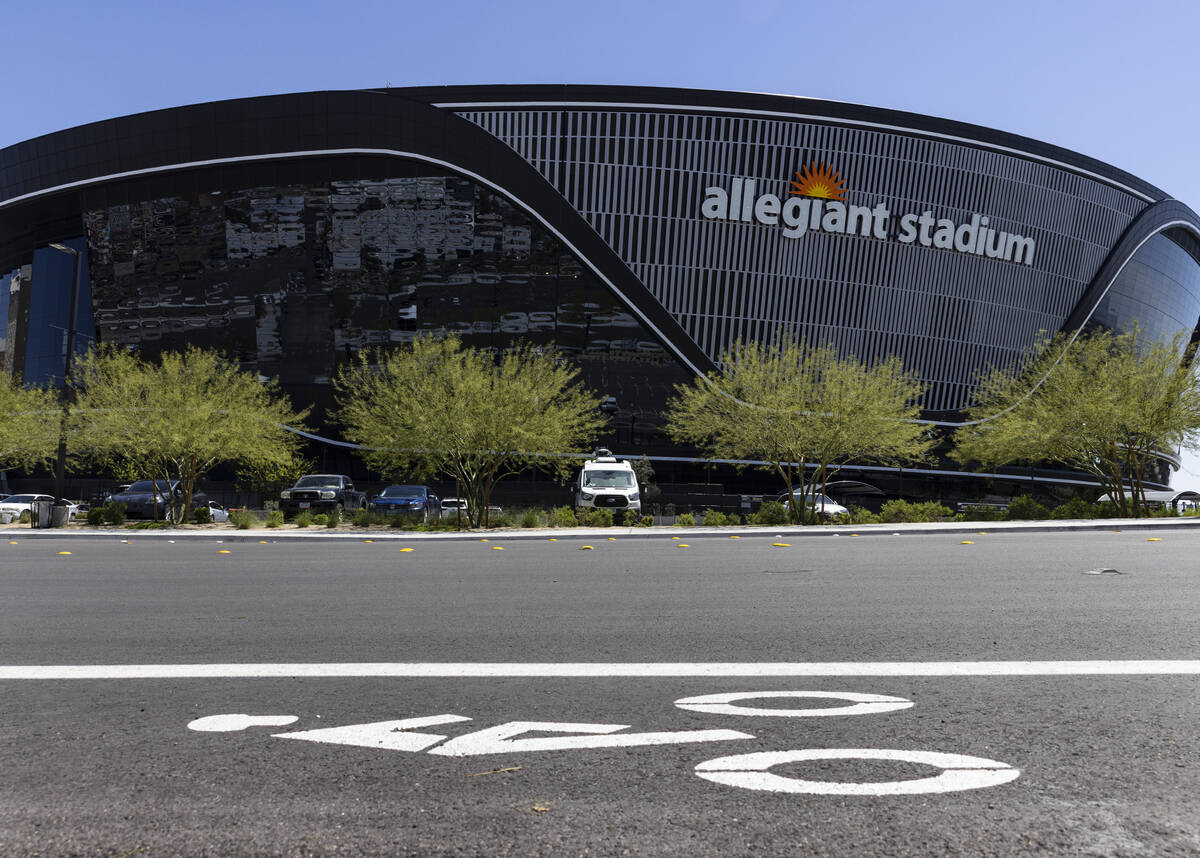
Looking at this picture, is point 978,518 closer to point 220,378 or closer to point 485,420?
point 485,420

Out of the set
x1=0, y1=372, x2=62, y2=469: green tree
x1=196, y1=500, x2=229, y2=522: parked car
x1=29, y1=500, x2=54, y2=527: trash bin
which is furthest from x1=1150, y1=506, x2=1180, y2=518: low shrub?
x1=0, y1=372, x2=62, y2=469: green tree

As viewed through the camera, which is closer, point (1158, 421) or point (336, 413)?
point (1158, 421)

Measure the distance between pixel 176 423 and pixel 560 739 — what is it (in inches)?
1067

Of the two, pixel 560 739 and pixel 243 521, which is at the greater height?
pixel 560 739

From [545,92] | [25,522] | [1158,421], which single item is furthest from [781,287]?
[25,522]

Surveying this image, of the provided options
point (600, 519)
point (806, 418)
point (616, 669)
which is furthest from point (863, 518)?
point (616, 669)

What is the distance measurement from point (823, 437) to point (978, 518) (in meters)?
6.09

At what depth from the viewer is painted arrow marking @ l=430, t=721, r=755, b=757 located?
3.69m

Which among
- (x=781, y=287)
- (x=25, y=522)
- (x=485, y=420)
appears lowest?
(x=25, y=522)

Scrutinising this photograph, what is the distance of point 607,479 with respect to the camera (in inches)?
1097

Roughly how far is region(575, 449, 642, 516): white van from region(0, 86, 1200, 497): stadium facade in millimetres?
19320

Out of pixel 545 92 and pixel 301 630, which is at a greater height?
pixel 545 92

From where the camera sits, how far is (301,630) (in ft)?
22.8

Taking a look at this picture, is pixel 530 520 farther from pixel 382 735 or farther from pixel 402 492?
A: pixel 382 735
